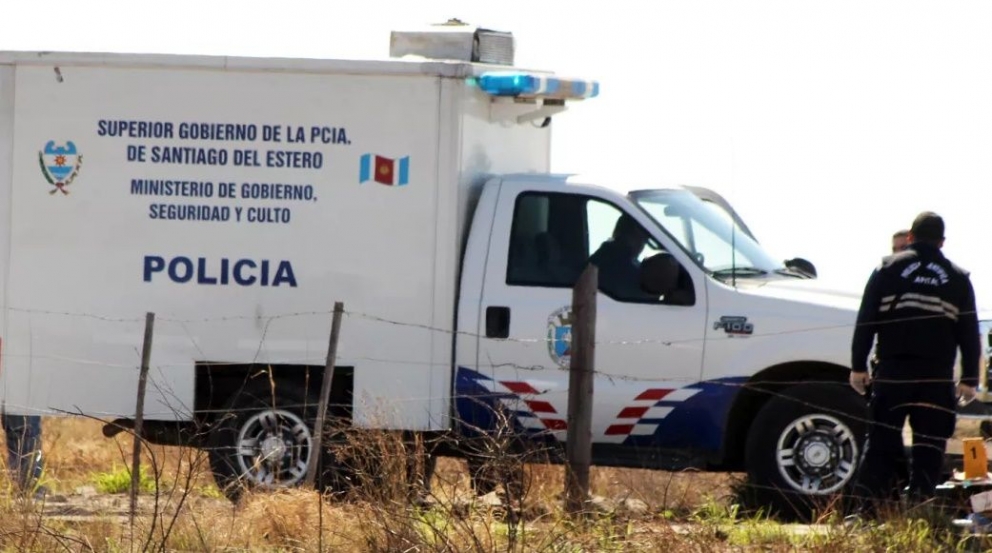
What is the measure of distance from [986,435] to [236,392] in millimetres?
4282

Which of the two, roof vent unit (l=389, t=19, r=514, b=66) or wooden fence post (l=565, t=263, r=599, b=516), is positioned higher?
roof vent unit (l=389, t=19, r=514, b=66)

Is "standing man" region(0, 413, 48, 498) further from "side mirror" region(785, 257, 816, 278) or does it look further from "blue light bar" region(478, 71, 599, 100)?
"side mirror" region(785, 257, 816, 278)

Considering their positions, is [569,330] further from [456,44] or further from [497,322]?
[456,44]

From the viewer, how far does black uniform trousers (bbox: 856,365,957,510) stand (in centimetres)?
830

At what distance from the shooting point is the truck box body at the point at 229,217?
31.0 ft

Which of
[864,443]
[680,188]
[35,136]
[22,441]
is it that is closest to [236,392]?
[22,441]

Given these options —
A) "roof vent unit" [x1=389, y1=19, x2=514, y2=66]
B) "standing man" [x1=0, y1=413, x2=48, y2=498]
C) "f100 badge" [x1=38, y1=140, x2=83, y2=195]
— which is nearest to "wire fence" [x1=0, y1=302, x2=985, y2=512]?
"standing man" [x1=0, y1=413, x2=48, y2=498]

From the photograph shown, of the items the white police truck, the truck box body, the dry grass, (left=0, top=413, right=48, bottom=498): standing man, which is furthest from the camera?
(left=0, top=413, right=48, bottom=498): standing man

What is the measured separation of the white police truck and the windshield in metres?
0.03

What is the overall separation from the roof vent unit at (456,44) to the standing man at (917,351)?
2831mm

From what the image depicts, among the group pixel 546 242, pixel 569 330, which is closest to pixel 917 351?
pixel 569 330

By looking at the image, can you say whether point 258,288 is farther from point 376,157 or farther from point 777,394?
point 777,394

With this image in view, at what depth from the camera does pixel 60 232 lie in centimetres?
966

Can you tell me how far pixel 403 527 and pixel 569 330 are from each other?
→ 9.04 ft
